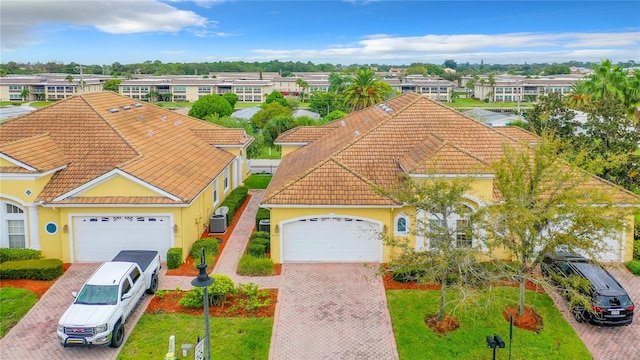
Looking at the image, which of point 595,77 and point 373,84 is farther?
point 373,84

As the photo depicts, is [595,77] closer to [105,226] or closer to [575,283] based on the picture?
[575,283]

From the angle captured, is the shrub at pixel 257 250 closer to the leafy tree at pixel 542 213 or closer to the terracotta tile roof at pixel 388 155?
the terracotta tile roof at pixel 388 155

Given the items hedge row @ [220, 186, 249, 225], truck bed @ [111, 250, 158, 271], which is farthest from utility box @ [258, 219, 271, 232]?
truck bed @ [111, 250, 158, 271]

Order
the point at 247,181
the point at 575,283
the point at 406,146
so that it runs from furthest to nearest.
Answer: the point at 247,181 < the point at 406,146 < the point at 575,283

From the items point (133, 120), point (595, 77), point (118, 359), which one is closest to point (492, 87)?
point (595, 77)

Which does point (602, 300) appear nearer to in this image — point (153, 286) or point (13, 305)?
point (153, 286)

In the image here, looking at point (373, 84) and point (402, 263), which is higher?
point (373, 84)

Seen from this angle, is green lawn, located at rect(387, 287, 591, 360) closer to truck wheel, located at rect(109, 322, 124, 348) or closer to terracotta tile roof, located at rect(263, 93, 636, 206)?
terracotta tile roof, located at rect(263, 93, 636, 206)
